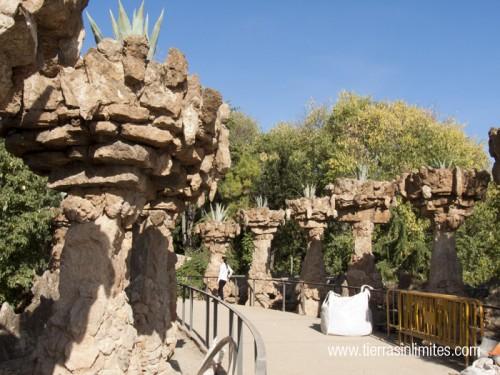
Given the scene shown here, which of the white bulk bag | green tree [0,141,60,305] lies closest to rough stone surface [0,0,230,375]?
the white bulk bag

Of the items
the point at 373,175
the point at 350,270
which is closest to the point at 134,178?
the point at 350,270

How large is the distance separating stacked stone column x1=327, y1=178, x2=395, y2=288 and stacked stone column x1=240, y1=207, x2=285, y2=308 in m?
3.81

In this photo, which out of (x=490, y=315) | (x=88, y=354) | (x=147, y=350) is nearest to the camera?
(x=88, y=354)

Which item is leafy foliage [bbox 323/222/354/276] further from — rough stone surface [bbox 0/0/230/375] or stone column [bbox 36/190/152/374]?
stone column [bbox 36/190/152/374]

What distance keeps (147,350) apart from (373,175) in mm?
16404

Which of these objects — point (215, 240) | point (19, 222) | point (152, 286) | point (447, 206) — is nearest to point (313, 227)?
point (215, 240)

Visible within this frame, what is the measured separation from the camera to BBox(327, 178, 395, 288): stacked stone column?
13125 mm

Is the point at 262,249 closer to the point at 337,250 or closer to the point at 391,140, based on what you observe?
the point at 337,250

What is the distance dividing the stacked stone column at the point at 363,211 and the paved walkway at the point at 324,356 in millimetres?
2635

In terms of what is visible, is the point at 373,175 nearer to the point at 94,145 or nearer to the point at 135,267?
the point at 135,267

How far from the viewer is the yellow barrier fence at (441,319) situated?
7.25 meters

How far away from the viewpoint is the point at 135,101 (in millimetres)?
4910

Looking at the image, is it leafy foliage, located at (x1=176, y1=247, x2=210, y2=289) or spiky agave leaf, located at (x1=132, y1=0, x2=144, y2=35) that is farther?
leafy foliage, located at (x1=176, y1=247, x2=210, y2=289)

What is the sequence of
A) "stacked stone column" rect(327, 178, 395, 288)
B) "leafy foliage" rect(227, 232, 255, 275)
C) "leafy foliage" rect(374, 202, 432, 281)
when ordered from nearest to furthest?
"stacked stone column" rect(327, 178, 395, 288)
"leafy foliage" rect(374, 202, 432, 281)
"leafy foliage" rect(227, 232, 255, 275)
